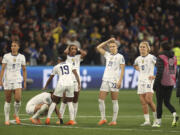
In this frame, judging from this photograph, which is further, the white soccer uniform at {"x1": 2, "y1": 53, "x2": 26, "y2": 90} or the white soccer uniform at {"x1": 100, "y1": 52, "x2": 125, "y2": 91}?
the white soccer uniform at {"x1": 100, "y1": 52, "x2": 125, "y2": 91}

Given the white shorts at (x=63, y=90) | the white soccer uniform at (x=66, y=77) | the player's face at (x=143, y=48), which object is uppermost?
the player's face at (x=143, y=48)

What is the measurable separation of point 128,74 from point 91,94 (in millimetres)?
2966

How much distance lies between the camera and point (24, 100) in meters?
21.9

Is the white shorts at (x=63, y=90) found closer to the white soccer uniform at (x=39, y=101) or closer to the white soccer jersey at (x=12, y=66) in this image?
the white soccer uniform at (x=39, y=101)

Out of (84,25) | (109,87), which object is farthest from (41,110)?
(84,25)

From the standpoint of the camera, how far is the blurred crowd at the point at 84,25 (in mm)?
27609

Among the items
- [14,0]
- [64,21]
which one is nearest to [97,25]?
[64,21]

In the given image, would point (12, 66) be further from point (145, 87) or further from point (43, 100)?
point (145, 87)

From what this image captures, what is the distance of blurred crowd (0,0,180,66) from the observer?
2761 cm

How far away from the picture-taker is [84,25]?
30.2m

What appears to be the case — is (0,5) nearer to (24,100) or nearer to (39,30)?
(39,30)

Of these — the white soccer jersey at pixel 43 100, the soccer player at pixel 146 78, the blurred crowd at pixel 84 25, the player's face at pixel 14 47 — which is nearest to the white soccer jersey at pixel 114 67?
the soccer player at pixel 146 78

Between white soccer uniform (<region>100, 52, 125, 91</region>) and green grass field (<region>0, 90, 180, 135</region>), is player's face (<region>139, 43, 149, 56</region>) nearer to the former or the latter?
white soccer uniform (<region>100, 52, 125, 91</region>)

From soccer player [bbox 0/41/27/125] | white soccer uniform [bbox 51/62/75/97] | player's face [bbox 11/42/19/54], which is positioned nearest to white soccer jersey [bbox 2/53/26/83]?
soccer player [bbox 0/41/27/125]
